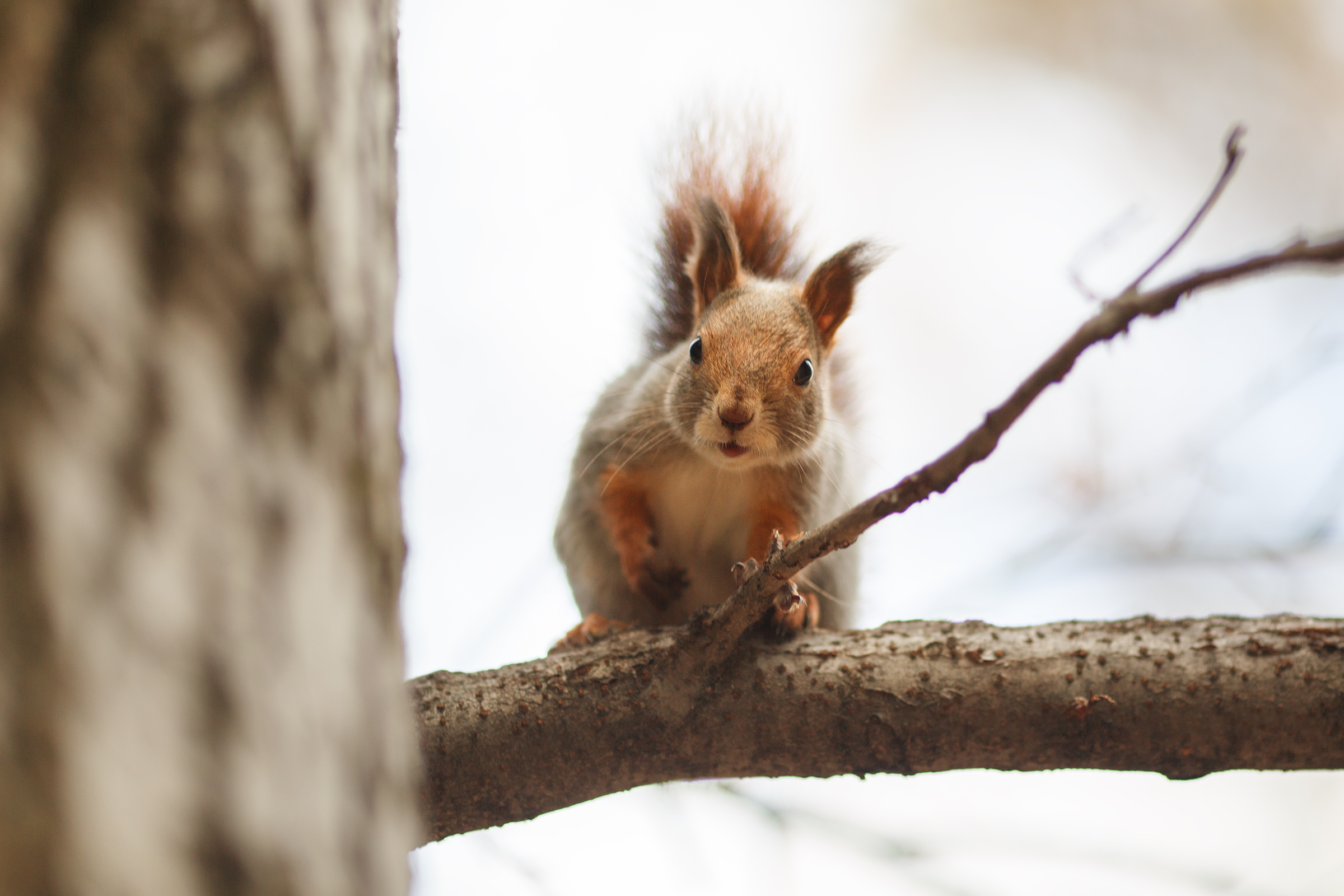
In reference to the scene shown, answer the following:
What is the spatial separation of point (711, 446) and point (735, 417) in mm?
102

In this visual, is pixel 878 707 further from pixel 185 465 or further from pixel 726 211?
pixel 726 211

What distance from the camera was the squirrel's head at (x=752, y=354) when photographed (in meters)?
1.96

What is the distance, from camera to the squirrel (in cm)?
202

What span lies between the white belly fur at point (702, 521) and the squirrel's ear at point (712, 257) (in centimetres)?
41

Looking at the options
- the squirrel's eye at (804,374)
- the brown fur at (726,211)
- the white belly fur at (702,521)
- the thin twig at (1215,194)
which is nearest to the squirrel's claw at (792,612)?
the white belly fur at (702,521)

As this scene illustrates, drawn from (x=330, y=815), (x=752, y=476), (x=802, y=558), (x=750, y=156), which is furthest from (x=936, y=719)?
(x=750, y=156)

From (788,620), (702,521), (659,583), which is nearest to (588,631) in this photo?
(659,583)

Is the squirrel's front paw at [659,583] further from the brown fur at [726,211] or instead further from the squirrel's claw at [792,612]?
the brown fur at [726,211]

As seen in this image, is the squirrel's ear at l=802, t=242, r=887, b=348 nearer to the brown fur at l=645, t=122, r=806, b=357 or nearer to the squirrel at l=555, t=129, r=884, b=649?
A: the squirrel at l=555, t=129, r=884, b=649

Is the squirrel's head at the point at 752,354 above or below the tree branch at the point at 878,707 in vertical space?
above

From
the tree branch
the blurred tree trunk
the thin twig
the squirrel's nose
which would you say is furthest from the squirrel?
the blurred tree trunk

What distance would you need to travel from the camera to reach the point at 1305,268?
80cm

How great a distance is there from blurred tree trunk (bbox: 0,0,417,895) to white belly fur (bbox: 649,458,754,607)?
169 cm

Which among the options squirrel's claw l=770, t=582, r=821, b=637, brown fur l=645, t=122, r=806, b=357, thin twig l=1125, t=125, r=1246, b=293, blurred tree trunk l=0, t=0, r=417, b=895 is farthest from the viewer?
brown fur l=645, t=122, r=806, b=357
